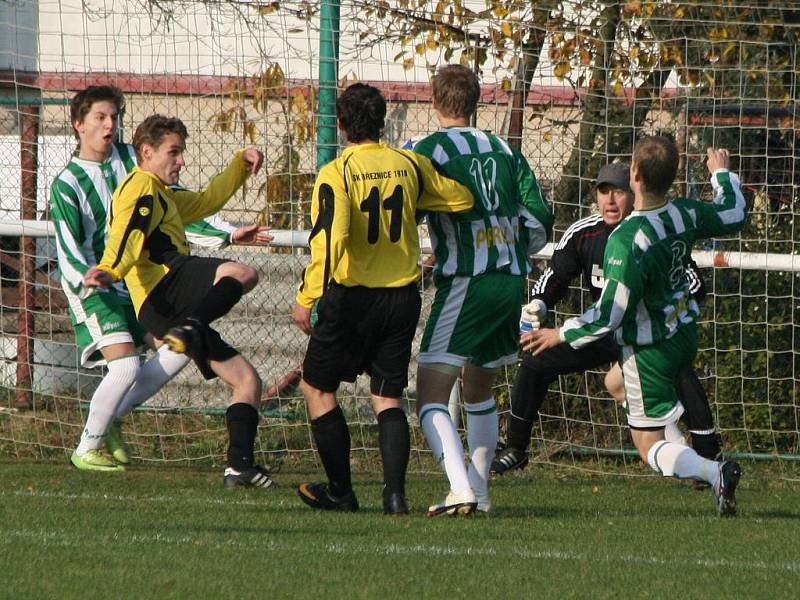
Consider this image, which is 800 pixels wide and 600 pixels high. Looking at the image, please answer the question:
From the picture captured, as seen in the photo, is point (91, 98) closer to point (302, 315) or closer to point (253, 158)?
point (253, 158)

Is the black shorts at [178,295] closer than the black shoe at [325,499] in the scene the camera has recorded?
No

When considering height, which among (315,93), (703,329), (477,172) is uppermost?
(315,93)

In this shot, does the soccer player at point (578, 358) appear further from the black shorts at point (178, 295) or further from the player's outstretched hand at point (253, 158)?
the black shorts at point (178, 295)

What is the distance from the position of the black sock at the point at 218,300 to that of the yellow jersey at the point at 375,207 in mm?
1062

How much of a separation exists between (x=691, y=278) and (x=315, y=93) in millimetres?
2945

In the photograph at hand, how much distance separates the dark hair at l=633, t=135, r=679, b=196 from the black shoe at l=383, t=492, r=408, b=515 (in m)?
1.80

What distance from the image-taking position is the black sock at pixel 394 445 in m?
6.35

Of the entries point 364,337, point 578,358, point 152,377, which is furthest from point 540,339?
point 152,377

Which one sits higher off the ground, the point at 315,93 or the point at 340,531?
the point at 315,93

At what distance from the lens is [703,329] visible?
31.9ft

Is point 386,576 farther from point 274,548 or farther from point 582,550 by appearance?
point 582,550

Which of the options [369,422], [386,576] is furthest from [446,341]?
[369,422]

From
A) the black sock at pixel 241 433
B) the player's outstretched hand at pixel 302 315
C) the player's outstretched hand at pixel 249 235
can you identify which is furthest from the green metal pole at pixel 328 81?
the player's outstretched hand at pixel 302 315

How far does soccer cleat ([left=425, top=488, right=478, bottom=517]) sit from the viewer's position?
20.5ft
